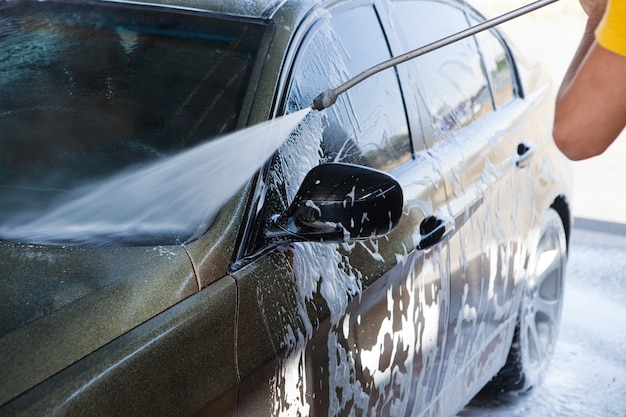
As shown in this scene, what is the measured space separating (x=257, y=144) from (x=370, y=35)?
0.76 metres

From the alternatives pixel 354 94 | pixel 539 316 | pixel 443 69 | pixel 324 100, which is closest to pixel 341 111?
pixel 354 94

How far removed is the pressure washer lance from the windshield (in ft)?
0.69

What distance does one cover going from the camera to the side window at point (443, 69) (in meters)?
3.03

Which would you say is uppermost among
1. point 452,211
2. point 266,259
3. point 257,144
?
point 257,144

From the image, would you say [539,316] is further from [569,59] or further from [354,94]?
[569,59]

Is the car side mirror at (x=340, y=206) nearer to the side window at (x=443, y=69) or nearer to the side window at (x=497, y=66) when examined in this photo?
the side window at (x=443, y=69)

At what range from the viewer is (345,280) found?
7.47ft

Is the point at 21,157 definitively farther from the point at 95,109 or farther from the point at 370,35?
the point at 370,35

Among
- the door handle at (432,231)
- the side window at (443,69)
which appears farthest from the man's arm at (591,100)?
the side window at (443,69)

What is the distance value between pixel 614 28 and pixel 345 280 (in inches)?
37.1

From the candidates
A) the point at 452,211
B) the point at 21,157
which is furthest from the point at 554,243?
the point at 21,157

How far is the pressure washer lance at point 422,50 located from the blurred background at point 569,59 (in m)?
1.97

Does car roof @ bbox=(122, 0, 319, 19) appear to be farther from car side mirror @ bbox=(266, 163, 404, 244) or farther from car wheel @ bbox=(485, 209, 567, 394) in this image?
car wheel @ bbox=(485, 209, 567, 394)

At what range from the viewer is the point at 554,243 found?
13.2 ft
